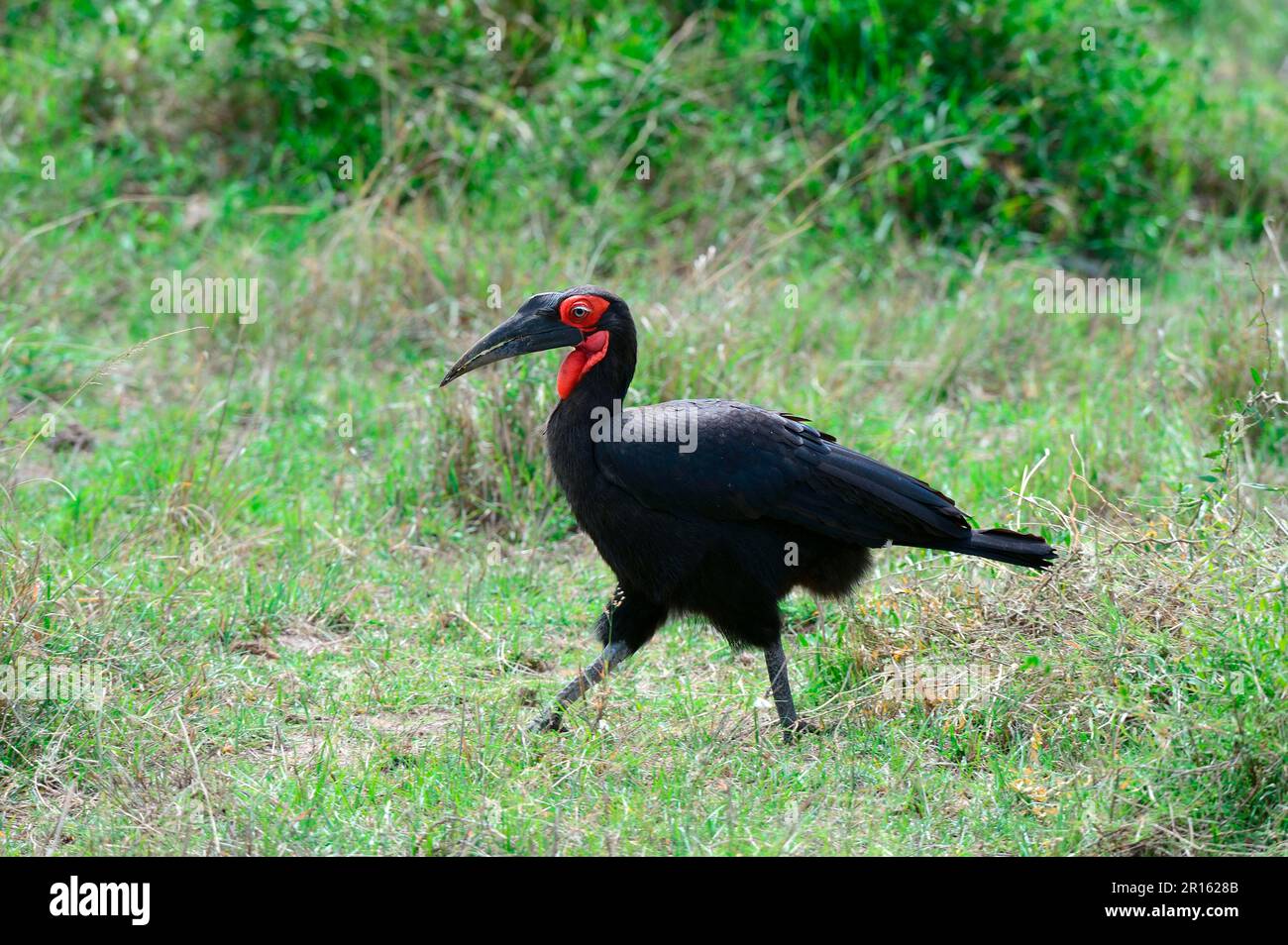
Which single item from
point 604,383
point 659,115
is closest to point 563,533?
point 604,383

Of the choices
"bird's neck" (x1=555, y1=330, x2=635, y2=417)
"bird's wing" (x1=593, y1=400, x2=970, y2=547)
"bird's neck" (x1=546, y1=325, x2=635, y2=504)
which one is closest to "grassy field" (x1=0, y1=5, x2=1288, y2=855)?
"bird's wing" (x1=593, y1=400, x2=970, y2=547)

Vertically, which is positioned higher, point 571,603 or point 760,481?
point 760,481

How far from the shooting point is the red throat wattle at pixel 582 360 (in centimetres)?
432

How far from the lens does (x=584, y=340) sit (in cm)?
435

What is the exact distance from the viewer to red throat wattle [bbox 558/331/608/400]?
4324 mm

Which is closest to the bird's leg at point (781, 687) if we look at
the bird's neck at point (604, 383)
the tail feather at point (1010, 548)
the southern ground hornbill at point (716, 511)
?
the southern ground hornbill at point (716, 511)

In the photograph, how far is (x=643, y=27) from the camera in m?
8.05

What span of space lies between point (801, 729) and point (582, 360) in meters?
1.23

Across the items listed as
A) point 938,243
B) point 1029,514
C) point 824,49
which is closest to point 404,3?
point 824,49

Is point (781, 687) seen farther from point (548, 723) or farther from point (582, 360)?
point (582, 360)

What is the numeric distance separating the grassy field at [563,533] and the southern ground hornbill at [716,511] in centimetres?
24

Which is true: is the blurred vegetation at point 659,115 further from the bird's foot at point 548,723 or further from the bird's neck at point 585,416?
the bird's foot at point 548,723
